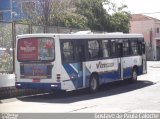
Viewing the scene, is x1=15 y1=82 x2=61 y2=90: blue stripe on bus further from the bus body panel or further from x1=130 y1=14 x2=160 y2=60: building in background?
x1=130 y1=14 x2=160 y2=60: building in background

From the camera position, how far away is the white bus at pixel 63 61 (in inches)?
685

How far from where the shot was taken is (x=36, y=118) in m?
12.7

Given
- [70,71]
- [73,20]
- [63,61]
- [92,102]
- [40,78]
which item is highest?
[73,20]

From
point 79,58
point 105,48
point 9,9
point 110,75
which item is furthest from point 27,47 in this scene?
point 9,9

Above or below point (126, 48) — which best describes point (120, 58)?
below

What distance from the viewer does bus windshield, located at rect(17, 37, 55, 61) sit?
690 inches

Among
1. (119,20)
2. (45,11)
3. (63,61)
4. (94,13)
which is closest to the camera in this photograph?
(63,61)

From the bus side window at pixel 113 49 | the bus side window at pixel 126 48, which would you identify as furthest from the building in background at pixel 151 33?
the bus side window at pixel 113 49

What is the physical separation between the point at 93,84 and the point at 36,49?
10.8 feet

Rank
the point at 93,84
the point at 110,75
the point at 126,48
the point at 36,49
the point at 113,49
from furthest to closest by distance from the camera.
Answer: the point at 126,48 < the point at 113,49 < the point at 110,75 < the point at 93,84 < the point at 36,49

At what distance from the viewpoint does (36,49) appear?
17797mm

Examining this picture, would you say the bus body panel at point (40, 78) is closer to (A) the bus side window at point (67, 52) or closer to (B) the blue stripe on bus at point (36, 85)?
(B) the blue stripe on bus at point (36, 85)

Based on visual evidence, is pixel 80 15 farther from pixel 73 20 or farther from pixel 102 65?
pixel 102 65

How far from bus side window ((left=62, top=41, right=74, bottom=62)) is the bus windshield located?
0.48m
